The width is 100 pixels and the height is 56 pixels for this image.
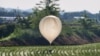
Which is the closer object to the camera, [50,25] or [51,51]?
[50,25]

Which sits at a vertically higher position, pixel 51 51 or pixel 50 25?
pixel 50 25

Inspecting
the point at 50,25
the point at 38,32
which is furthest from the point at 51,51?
the point at 38,32

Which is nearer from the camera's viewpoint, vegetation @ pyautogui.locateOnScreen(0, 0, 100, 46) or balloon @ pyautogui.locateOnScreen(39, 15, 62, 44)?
balloon @ pyautogui.locateOnScreen(39, 15, 62, 44)

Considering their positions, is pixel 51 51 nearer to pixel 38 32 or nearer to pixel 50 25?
pixel 50 25

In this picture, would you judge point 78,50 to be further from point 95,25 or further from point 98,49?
point 95,25

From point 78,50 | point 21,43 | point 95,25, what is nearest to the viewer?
point 78,50

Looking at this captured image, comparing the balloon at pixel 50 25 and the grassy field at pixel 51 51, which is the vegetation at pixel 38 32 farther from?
the balloon at pixel 50 25

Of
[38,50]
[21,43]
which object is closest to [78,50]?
[38,50]

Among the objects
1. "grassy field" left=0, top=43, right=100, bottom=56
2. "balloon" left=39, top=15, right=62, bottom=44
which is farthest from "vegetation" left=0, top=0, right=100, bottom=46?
"balloon" left=39, top=15, right=62, bottom=44

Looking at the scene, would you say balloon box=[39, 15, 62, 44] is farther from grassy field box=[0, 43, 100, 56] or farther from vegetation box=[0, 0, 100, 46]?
vegetation box=[0, 0, 100, 46]
